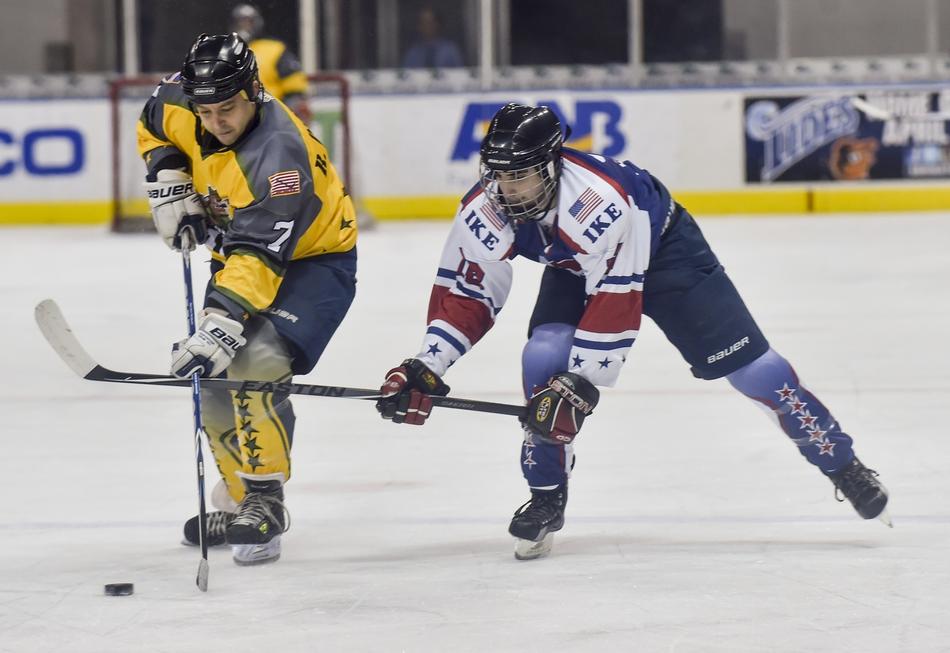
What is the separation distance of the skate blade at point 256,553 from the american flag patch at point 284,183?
673 mm

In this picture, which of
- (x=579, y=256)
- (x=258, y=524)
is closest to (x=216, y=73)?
(x=579, y=256)

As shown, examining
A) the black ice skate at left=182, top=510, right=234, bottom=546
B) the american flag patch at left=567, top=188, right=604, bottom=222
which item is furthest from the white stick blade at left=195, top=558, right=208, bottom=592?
the american flag patch at left=567, top=188, right=604, bottom=222

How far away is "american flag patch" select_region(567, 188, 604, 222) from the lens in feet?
9.47

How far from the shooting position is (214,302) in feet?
9.55

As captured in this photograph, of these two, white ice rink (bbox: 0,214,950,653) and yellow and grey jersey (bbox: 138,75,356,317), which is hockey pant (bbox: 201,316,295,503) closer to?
yellow and grey jersey (bbox: 138,75,356,317)

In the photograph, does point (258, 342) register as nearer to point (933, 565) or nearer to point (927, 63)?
point (933, 565)

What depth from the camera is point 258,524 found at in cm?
299

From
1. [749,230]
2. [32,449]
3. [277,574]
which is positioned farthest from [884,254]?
[277,574]

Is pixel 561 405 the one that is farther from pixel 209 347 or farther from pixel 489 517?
pixel 209 347

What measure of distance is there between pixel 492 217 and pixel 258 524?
29.2 inches

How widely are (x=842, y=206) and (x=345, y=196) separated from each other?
25.6 feet

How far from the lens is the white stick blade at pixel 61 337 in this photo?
122 inches

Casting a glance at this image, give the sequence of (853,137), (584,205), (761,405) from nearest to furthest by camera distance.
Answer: (584,205) < (761,405) < (853,137)

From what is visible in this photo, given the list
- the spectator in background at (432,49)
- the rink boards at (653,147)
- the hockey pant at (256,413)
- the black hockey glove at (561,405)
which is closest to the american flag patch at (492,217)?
the black hockey glove at (561,405)
